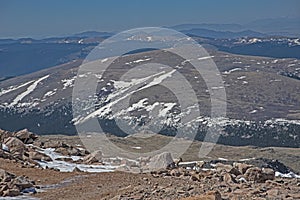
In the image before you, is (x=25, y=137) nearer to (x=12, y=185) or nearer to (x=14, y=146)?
(x=14, y=146)

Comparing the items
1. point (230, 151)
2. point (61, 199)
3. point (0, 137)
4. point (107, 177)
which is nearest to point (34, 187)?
point (61, 199)

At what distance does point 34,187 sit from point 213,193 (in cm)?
1044

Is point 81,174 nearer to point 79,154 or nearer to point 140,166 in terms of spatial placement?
point 140,166

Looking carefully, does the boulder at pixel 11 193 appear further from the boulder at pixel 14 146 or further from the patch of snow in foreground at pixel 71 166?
the boulder at pixel 14 146

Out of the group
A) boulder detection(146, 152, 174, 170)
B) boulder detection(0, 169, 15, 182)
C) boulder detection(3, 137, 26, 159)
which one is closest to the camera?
boulder detection(0, 169, 15, 182)

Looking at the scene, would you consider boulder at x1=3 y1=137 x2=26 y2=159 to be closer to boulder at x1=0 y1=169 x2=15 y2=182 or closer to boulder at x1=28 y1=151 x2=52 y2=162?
boulder at x1=28 y1=151 x2=52 y2=162

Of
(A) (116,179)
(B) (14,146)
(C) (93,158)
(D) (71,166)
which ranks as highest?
(B) (14,146)

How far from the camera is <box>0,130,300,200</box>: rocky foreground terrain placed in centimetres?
1994

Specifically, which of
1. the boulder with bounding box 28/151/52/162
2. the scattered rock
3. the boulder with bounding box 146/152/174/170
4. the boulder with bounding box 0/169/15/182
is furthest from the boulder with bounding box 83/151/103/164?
the boulder with bounding box 0/169/15/182

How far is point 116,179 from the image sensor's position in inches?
1027

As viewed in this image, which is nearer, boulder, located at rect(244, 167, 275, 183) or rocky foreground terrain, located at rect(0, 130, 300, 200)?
rocky foreground terrain, located at rect(0, 130, 300, 200)

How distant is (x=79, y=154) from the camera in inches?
1512

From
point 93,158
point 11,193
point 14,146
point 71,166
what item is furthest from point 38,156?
point 11,193

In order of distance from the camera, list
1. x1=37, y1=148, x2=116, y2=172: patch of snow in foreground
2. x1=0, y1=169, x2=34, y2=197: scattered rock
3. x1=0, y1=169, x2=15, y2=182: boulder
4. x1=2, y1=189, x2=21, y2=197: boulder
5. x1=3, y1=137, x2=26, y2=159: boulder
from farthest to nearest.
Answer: x1=3, y1=137, x2=26, y2=159: boulder, x1=37, y1=148, x2=116, y2=172: patch of snow in foreground, x1=0, y1=169, x2=15, y2=182: boulder, x1=0, y1=169, x2=34, y2=197: scattered rock, x1=2, y1=189, x2=21, y2=197: boulder
